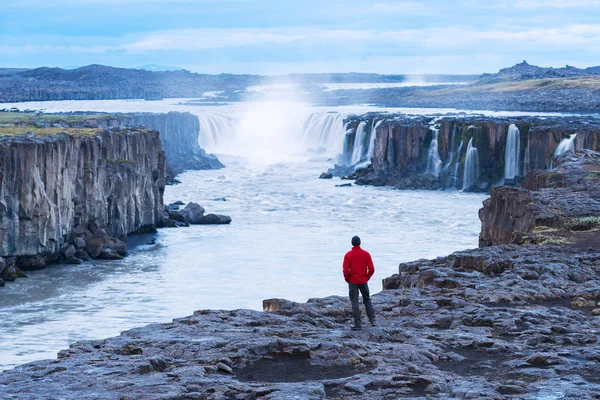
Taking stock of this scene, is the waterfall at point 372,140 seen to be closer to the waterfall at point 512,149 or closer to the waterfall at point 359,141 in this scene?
the waterfall at point 359,141

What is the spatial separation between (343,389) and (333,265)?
3137 cm

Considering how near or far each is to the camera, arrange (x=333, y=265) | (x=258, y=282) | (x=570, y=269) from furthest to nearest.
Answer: (x=333, y=265) → (x=258, y=282) → (x=570, y=269)

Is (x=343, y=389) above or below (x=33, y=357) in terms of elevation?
above

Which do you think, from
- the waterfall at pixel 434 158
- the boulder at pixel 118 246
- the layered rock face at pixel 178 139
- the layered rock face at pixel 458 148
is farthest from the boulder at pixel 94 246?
the waterfall at pixel 434 158

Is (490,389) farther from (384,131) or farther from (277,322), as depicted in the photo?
(384,131)

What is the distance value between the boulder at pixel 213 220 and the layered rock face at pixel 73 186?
9.34 feet

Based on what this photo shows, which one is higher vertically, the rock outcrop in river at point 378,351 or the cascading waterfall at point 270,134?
the cascading waterfall at point 270,134

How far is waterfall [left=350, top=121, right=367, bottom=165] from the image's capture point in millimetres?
98812

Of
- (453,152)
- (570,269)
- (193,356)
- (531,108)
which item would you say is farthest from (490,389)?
(531,108)

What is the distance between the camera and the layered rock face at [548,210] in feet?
104

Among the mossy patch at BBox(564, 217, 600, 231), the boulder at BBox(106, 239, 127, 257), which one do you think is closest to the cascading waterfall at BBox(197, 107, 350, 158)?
the boulder at BBox(106, 239, 127, 257)

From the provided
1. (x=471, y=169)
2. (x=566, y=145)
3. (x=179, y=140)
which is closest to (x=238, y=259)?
(x=566, y=145)

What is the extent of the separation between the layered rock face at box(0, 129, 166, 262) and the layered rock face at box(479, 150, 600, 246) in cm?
2013

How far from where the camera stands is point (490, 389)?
51.2 ft
